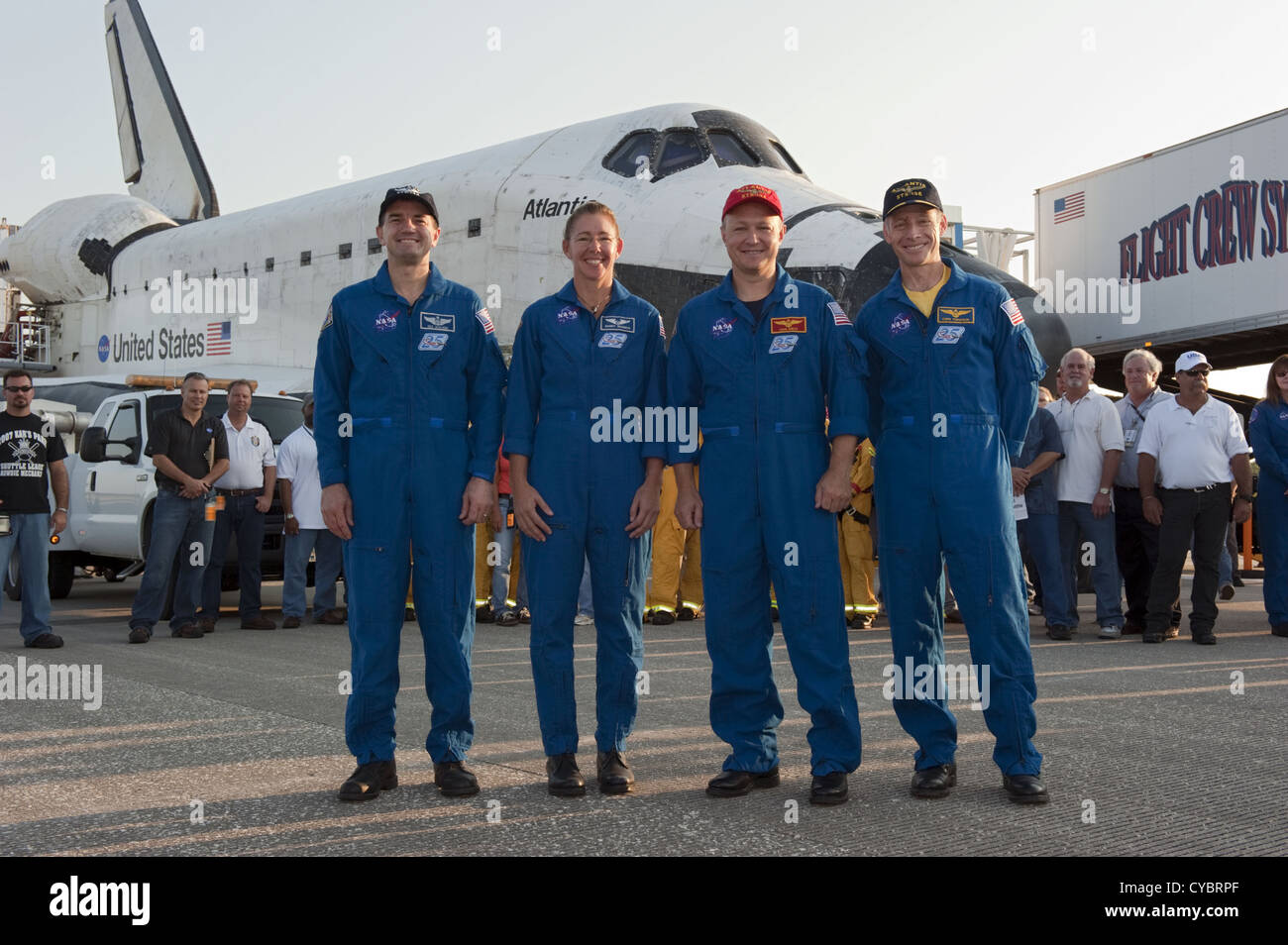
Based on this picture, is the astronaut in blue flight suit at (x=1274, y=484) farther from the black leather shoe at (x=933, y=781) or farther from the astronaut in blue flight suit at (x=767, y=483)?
the astronaut in blue flight suit at (x=767, y=483)

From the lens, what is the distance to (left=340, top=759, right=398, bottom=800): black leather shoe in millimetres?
3711

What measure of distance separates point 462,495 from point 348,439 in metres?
0.45

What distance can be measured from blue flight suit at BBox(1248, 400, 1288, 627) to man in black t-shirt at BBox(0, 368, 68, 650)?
27.3 ft

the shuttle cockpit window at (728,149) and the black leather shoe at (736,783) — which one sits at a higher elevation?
the shuttle cockpit window at (728,149)

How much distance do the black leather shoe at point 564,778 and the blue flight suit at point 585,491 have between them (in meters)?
0.04

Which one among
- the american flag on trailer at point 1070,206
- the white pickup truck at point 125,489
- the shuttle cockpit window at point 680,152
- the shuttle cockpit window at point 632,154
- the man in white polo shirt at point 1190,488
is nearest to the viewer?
the man in white polo shirt at point 1190,488

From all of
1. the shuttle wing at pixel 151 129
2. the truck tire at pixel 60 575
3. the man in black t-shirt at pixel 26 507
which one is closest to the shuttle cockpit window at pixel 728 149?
the man in black t-shirt at pixel 26 507

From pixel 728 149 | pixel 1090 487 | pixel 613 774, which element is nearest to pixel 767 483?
pixel 613 774

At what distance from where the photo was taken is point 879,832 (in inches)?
131

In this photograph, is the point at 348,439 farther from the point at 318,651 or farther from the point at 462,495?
the point at 318,651

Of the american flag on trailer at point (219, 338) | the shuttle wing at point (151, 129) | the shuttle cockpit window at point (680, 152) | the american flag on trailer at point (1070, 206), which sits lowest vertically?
the american flag on trailer at point (219, 338)

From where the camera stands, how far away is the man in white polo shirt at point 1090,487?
27.3 feet

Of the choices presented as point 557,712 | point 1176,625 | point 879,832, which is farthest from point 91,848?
point 1176,625

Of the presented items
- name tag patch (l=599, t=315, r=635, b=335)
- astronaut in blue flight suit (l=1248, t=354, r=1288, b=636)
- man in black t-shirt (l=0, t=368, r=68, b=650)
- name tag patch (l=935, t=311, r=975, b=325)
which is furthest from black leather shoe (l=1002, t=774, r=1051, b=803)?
man in black t-shirt (l=0, t=368, r=68, b=650)
